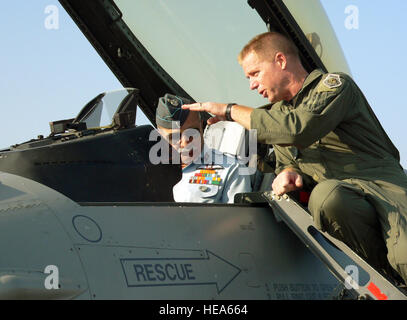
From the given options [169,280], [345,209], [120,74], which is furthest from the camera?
[120,74]

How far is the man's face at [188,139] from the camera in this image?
11.6 feet

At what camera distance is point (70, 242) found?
7.64 feet

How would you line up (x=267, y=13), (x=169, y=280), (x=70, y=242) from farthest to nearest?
1. (x=267, y=13)
2. (x=169, y=280)
3. (x=70, y=242)

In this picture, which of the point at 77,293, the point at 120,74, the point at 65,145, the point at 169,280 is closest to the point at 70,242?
the point at 77,293

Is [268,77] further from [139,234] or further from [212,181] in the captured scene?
[139,234]

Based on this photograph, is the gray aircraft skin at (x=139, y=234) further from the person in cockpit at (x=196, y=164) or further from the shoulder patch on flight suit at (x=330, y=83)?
the shoulder patch on flight suit at (x=330, y=83)

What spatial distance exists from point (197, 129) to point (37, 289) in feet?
5.50

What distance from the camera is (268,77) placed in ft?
10.4

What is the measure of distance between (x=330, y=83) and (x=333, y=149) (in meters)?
0.36

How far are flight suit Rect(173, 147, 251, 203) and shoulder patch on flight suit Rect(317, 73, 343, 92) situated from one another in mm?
744

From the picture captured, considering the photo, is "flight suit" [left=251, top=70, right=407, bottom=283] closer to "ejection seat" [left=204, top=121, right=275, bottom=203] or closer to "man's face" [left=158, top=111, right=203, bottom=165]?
"ejection seat" [left=204, top=121, right=275, bottom=203]

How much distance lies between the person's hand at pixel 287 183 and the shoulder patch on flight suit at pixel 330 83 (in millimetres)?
432

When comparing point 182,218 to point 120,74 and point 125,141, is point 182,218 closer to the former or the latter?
point 125,141

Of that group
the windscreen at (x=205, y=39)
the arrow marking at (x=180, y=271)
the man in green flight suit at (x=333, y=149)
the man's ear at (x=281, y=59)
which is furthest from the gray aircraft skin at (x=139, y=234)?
the man's ear at (x=281, y=59)
